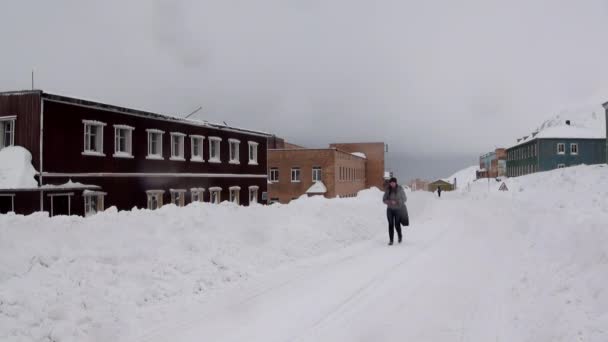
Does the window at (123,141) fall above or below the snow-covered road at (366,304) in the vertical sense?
above

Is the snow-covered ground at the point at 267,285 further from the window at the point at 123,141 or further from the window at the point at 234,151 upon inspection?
the window at the point at 234,151

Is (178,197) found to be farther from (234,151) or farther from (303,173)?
(303,173)

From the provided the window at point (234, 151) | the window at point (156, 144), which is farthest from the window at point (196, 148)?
the window at point (234, 151)

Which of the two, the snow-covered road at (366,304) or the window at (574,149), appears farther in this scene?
the window at (574,149)

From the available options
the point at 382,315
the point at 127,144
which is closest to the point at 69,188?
the point at 127,144

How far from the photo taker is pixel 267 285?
28.5ft

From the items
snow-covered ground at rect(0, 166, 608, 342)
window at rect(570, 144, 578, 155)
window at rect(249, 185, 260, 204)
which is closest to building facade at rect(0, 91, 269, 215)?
window at rect(249, 185, 260, 204)

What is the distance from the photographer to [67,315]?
20.3ft

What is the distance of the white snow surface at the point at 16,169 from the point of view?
2069cm

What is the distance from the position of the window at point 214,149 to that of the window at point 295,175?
73.1ft

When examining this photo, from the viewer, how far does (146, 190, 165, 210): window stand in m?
28.7

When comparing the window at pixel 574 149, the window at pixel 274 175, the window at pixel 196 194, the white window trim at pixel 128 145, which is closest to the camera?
the white window trim at pixel 128 145

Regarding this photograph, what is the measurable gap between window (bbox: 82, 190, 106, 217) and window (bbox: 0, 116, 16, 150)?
13.7 feet

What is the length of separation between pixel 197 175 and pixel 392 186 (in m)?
21.6
